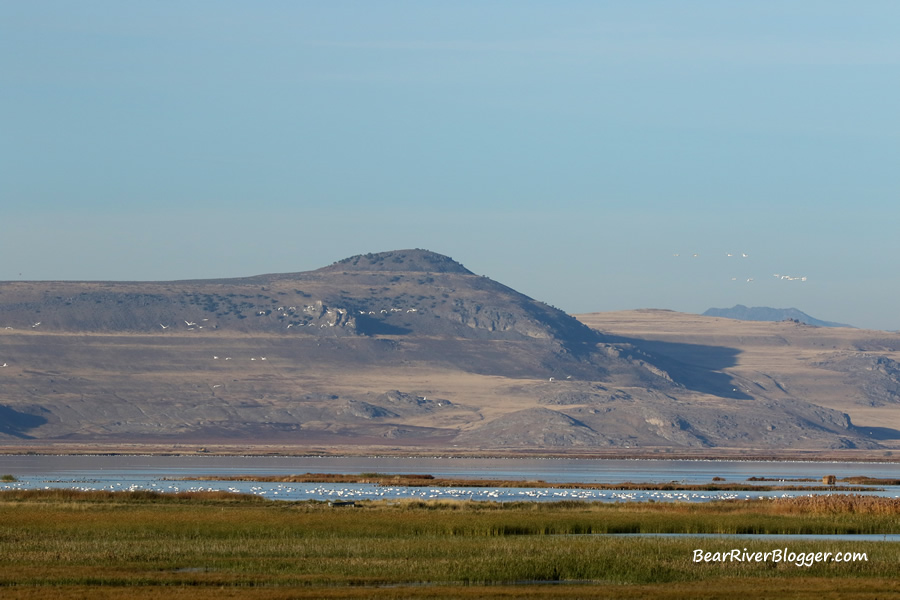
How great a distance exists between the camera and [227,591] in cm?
4406

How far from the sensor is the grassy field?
45.4 metres

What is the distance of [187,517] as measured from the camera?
223ft

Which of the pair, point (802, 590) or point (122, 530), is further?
point (122, 530)

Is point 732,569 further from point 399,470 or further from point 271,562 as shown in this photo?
point 399,470

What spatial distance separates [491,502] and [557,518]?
12.3 meters

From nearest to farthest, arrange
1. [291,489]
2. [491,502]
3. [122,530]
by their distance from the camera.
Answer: [122,530] → [491,502] → [291,489]

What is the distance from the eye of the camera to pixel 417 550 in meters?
55.2

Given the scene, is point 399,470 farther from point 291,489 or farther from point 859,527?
point 859,527

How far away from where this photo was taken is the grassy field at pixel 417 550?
45438 mm

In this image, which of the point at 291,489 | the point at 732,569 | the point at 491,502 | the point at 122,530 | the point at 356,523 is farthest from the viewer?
the point at 291,489

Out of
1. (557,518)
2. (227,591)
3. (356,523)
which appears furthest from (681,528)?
(227,591)

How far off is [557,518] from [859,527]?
46.6ft

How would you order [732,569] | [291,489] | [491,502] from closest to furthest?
[732,569], [491,502], [291,489]

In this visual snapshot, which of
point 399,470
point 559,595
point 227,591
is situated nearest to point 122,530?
point 227,591
